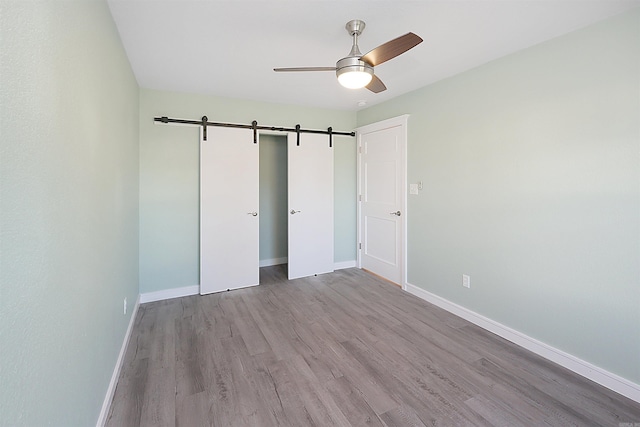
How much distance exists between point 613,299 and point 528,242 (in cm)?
62

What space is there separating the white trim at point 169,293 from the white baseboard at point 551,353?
2.91 m

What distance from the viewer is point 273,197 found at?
16.7 feet

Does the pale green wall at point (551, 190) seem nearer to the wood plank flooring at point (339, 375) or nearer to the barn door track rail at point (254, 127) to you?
the wood plank flooring at point (339, 375)

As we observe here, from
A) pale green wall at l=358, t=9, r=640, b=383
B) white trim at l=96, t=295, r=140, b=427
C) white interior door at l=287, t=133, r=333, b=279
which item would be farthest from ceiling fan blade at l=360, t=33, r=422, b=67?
white trim at l=96, t=295, r=140, b=427

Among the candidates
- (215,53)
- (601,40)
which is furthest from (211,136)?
(601,40)

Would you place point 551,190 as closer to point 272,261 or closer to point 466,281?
point 466,281

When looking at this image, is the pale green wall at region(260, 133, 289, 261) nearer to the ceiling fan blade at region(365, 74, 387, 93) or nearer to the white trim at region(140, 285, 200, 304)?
the white trim at region(140, 285, 200, 304)

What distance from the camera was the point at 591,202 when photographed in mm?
2074

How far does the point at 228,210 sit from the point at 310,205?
46.7 inches

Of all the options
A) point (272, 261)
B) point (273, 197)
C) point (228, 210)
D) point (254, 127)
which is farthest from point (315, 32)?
point (272, 261)

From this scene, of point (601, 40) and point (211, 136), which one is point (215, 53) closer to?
point (211, 136)

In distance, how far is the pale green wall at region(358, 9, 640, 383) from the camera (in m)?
1.94

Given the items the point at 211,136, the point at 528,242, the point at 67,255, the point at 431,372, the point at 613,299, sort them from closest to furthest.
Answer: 1. the point at 67,255
2. the point at 613,299
3. the point at 431,372
4. the point at 528,242
5. the point at 211,136

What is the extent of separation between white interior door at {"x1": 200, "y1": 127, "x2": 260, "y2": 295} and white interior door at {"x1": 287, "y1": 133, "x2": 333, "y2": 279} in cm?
56
